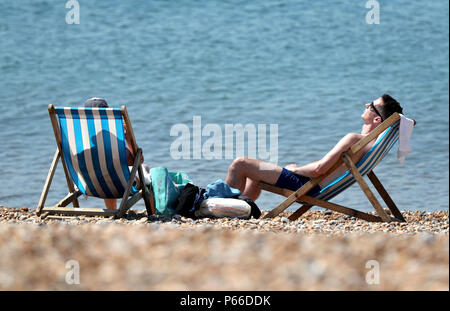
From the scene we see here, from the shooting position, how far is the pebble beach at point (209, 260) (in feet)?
8.34

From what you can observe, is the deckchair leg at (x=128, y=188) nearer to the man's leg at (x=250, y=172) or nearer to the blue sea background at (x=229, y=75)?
the man's leg at (x=250, y=172)

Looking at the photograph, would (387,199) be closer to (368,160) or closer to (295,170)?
(368,160)

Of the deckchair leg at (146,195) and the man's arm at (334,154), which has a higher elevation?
the man's arm at (334,154)

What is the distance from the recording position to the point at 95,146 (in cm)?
468

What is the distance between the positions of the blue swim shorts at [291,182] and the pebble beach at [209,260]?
1906 millimetres

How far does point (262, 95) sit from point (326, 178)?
697cm

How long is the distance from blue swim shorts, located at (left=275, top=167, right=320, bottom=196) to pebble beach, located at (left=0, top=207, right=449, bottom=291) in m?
1.91

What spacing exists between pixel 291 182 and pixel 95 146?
1.53 metres

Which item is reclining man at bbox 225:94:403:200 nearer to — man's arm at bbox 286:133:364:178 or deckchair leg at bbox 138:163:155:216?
man's arm at bbox 286:133:364:178

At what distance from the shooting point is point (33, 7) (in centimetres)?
1557
